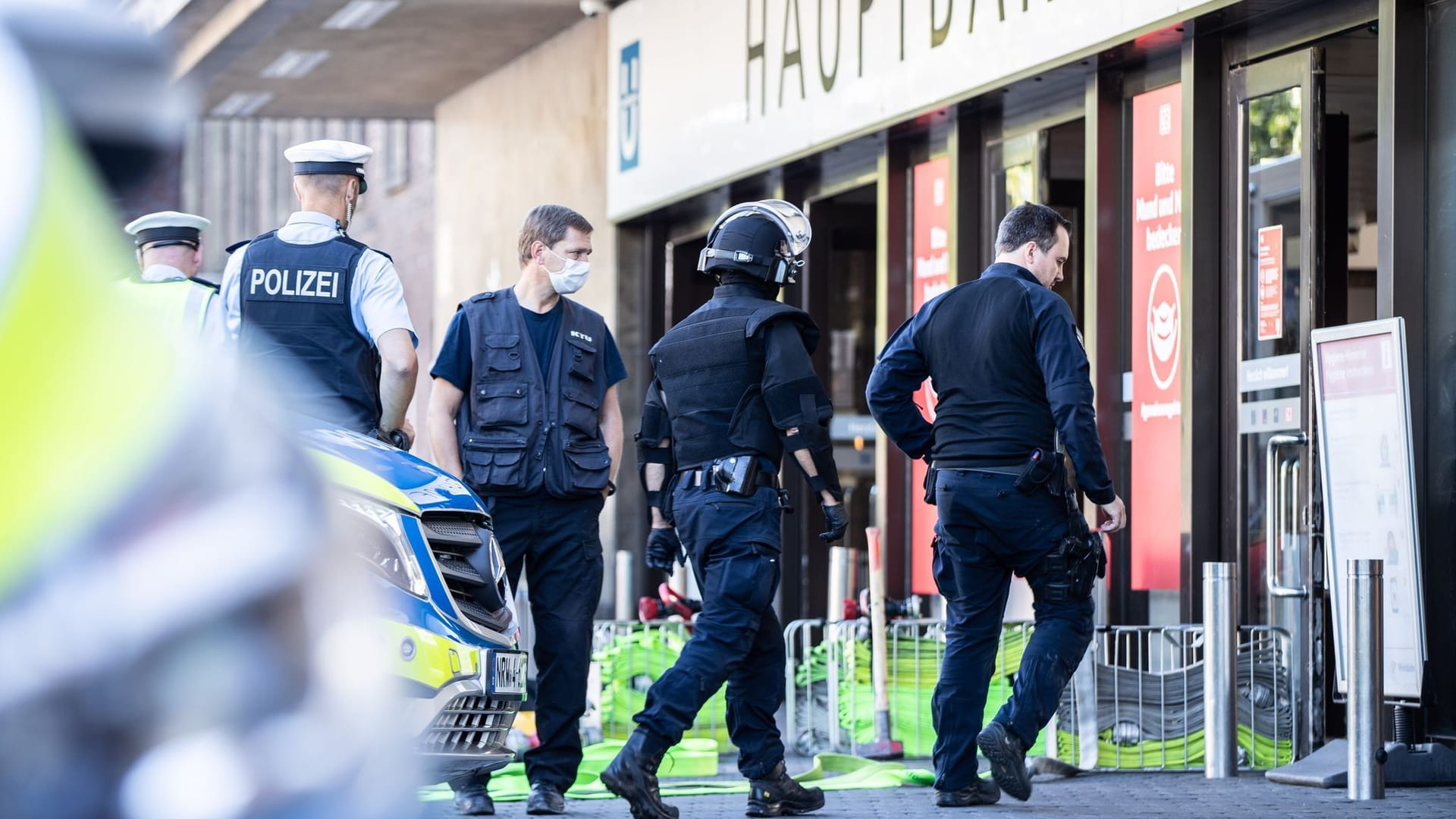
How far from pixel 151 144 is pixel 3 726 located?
1.52ft

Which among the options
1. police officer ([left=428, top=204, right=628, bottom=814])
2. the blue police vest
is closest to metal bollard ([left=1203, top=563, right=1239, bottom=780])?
police officer ([left=428, top=204, right=628, bottom=814])

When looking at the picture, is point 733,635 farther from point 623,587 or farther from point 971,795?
point 623,587

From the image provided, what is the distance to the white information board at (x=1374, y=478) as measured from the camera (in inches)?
293

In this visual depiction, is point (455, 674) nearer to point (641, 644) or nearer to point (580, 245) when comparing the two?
point (580, 245)

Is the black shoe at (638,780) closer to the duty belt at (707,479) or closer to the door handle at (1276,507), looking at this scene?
the duty belt at (707,479)

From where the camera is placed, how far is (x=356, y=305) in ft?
21.8

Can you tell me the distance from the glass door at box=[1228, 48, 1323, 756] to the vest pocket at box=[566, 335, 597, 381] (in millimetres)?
2900

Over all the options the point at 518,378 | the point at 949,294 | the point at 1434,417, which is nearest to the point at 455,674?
the point at 518,378

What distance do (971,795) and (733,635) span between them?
3.60ft

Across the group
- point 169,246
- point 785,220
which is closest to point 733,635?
point 785,220

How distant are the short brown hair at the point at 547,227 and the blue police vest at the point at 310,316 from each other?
100 cm

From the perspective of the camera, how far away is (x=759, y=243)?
714 centimetres

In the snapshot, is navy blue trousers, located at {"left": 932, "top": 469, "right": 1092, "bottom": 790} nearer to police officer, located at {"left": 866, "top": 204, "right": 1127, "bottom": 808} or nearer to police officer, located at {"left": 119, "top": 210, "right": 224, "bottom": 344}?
police officer, located at {"left": 866, "top": 204, "right": 1127, "bottom": 808}

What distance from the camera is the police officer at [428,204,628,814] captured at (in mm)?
7281
